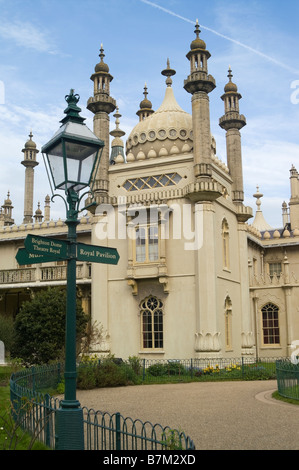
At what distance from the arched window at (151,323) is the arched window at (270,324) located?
305 inches

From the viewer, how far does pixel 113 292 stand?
24.1m

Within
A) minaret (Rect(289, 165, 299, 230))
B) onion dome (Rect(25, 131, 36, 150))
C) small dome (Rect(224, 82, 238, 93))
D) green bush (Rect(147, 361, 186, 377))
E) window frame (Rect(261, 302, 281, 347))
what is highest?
small dome (Rect(224, 82, 238, 93))

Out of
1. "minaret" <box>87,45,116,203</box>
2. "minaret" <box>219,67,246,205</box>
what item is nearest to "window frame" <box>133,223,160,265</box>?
"minaret" <box>87,45,116,203</box>

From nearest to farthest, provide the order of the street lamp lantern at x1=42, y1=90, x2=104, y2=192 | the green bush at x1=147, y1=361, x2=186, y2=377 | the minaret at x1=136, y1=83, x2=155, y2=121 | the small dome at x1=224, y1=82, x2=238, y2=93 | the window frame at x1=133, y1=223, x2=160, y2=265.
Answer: the street lamp lantern at x1=42, y1=90, x2=104, y2=192, the green bush at x1=147, y1=361, x2=186, y2=377, the window frame at x1=133, y1=223, x2=160, y2=265, the small dome at x1=224, y1=82, x2=238, y2=93, the minaret at x1=136, y1=83, x2=155, y2=121

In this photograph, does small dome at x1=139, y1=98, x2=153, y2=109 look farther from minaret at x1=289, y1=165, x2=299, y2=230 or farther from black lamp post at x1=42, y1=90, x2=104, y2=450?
black lamp post at x1=42, y1=90, x2=104, y2=450

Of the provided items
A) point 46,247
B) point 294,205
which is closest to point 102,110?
point 294,205

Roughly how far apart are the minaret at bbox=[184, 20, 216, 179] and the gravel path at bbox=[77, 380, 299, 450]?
32.4ft

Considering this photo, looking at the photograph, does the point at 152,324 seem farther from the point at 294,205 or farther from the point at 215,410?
the point at 294,205

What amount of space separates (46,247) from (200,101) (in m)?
18.1

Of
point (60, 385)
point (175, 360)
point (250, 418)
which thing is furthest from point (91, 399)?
point (175, 360)

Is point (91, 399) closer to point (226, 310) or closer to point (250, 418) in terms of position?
point (250, 418)

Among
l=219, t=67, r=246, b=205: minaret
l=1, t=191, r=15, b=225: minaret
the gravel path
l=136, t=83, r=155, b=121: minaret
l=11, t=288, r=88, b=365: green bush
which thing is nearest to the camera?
the gravel path

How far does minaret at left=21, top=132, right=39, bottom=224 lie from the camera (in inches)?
1378

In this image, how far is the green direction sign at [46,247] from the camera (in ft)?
22.4
